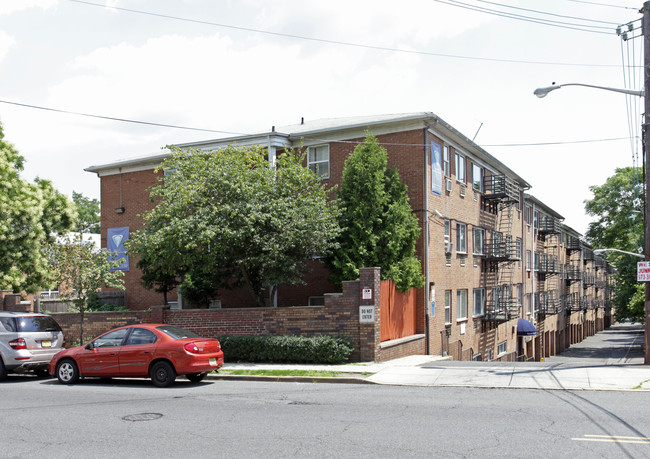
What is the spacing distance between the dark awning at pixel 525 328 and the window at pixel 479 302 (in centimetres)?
667

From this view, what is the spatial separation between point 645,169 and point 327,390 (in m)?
10.8

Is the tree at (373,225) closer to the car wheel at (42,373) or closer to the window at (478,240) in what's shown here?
the car wheel at (42,373)

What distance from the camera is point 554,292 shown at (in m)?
48.8

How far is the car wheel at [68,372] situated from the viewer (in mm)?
14438

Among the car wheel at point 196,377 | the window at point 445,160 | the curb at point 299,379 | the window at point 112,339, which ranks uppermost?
the window at point 445,160

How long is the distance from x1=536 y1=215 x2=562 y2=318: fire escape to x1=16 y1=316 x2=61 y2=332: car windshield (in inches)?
1347

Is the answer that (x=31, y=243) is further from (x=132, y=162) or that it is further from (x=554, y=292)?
(x=554, y=292)

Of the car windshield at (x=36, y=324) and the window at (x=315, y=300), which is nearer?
the car windshield at (x=36, y=324)

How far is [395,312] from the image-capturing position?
19953mm

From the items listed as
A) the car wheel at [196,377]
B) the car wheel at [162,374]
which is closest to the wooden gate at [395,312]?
the car wheel at [196,377]

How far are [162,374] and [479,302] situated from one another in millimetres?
19913

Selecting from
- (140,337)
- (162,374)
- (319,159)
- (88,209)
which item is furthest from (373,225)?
(88,209)

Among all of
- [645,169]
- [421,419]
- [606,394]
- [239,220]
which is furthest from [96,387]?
[645,169]

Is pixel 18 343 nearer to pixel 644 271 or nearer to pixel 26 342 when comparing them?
pixel 26 342
